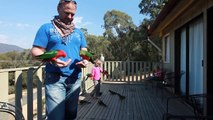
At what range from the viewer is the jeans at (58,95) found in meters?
2.94

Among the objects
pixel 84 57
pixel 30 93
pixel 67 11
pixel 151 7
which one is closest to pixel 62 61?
pixel 84 57

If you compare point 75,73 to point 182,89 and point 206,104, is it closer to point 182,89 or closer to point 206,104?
point 206,104

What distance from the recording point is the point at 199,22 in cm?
641

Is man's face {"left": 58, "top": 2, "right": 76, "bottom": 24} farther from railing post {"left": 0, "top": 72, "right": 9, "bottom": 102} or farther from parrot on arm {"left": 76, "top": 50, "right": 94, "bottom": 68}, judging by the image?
railing post {"left": 0, "top": 72, "right": 9, "bottom": 102}

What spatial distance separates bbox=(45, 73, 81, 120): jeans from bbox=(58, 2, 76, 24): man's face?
0.52 m

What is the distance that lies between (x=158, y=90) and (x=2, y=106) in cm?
828

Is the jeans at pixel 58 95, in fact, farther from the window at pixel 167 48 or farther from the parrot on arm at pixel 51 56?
the window at pixel 167 48

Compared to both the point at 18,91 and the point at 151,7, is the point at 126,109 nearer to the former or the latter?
the point at 18,91

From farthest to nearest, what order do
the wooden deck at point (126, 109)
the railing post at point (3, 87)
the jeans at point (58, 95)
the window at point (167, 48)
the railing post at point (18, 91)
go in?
the window at point (167, 48) < the wooden deck at point (126, 109) < the railing post at point (18, 91) < the railing post at point (3, 87) < the jeans at point (58, 95)

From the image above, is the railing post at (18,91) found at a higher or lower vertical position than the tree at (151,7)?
lower

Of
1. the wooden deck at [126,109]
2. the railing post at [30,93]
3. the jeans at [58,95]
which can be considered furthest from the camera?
the wooden deck at [126,109]

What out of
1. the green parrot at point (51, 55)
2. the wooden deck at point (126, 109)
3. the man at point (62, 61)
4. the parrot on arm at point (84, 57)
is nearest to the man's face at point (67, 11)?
the man at point (62, 61)

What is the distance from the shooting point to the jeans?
2936 millimetres

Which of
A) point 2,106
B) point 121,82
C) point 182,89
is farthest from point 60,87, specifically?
point 121,82
